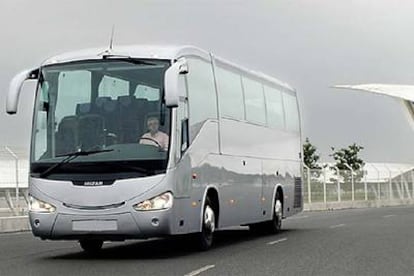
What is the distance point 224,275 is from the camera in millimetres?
11836

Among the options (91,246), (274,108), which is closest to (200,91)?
(91,246)

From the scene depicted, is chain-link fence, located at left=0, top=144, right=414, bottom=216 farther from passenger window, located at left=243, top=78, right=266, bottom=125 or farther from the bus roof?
the bus roof

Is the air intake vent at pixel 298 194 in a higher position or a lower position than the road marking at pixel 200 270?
higher

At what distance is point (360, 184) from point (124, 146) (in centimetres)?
3658

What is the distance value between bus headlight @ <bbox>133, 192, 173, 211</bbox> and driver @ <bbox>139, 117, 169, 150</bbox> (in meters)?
0.75

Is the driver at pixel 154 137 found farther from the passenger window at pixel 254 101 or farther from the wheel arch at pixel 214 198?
the passenger window at pixel 254 101

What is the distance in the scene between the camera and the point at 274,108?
20.7 meters

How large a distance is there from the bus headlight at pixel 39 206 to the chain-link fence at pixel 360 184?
28.1 m

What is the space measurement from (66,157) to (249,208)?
5354mm

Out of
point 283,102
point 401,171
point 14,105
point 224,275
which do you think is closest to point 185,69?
point 14,105

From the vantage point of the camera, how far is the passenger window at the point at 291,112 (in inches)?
869

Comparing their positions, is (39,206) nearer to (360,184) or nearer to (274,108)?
(274,108)

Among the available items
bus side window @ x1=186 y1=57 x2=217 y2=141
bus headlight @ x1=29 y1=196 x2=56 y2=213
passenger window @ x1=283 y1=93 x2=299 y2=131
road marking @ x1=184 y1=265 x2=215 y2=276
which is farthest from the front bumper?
passenger window @ x1=283 y1=93 x2=299 y2=131

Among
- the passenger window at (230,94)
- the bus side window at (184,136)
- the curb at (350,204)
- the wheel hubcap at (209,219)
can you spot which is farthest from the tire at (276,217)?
the curb at (350,204)
